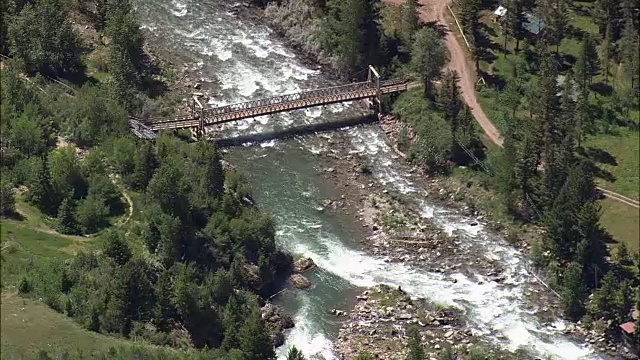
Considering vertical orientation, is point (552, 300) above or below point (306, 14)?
below

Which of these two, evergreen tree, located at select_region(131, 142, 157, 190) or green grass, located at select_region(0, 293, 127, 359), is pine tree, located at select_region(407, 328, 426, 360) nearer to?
green grass, located at select_region(0, 293, 127, 359)

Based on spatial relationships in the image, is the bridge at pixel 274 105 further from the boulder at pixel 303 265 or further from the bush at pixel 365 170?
the boulder at pixel 303 265

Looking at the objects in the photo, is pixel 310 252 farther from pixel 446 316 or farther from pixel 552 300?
pixel 552 300

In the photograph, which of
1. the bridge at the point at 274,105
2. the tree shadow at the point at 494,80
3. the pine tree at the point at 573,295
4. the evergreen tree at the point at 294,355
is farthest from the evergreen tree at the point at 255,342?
the tree shadow at the point at 494,80

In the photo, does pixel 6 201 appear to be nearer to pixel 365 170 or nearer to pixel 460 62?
pixel 365 170

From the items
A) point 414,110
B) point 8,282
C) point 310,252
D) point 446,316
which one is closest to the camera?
point 8,282

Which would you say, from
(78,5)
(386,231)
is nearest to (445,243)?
(386,231)
